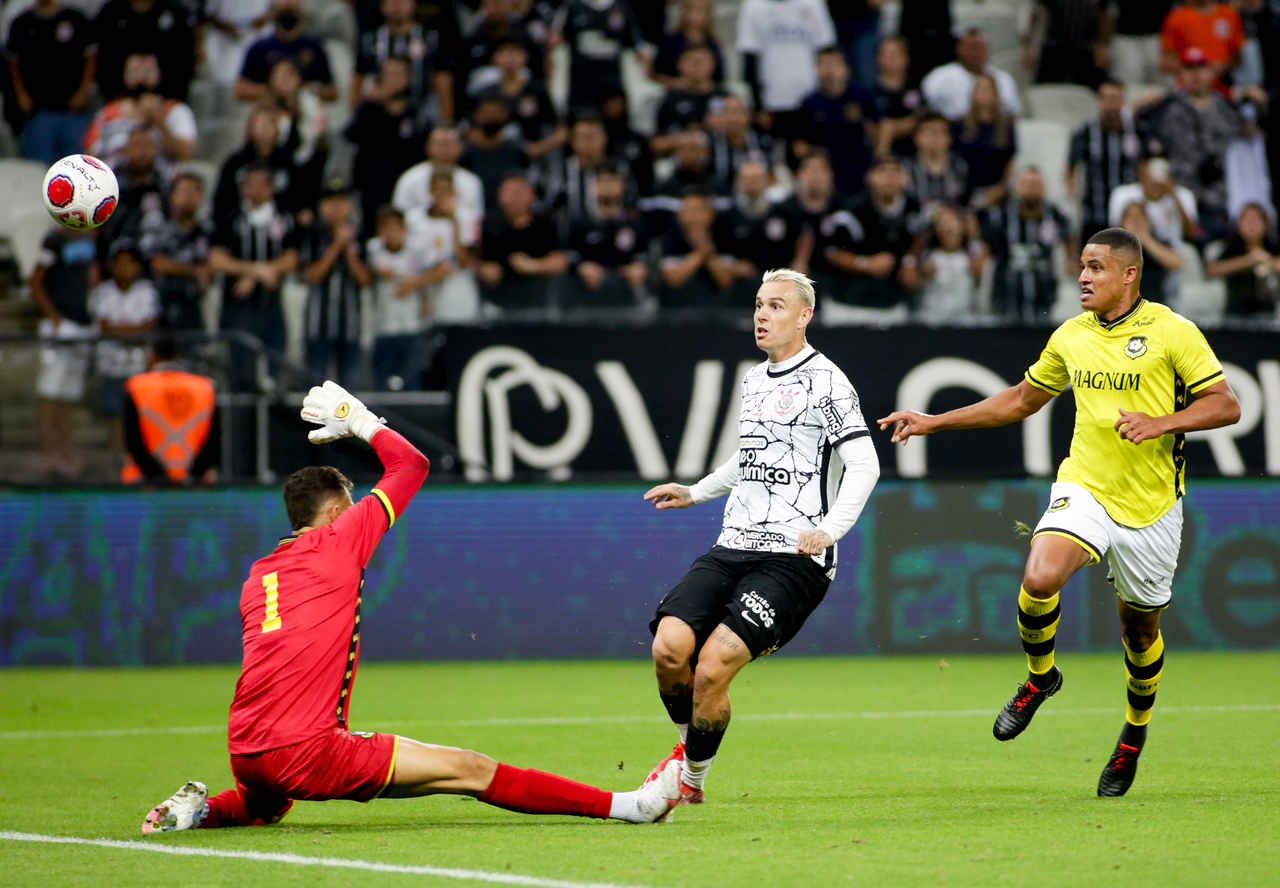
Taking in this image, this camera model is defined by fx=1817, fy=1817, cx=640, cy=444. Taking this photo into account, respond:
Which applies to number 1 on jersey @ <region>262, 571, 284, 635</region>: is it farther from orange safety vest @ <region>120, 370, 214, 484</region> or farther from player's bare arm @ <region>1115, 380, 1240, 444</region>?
orange safety vest @ <region>120, 370, 214, 484</region>

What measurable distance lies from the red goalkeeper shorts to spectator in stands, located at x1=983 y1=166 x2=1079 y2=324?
31.8 feet

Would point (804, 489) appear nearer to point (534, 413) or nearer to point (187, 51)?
point (534, 413)

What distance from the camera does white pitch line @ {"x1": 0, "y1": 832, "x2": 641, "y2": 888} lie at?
5.66m

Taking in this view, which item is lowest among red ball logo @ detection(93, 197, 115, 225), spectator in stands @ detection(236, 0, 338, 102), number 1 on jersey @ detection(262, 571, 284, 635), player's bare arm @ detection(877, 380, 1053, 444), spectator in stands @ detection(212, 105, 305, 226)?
number 1 on jersey @ detection(262, 571, 284, 635)

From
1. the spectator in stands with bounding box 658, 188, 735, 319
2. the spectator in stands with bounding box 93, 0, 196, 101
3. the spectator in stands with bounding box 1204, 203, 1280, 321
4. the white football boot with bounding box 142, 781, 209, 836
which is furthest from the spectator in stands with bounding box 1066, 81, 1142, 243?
the white football boot with bounding box 142, 781, 209, 836

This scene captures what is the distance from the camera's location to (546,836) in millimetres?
6715

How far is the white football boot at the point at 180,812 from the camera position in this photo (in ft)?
22.4

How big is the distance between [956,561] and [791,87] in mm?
6221

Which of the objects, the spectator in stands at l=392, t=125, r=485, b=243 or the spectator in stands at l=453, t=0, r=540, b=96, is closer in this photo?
the spectator in stands at l=392, t=125, r=485, b=243

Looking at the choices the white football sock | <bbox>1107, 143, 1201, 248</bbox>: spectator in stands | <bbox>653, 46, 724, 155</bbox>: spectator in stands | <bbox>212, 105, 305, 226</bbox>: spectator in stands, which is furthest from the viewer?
<bbox>653, 46, 724, 155</bbox>: spectator in stands

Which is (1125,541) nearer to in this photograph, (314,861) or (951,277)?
(314,861)

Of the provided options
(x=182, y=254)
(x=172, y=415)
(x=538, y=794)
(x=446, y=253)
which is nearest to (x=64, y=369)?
(x=172, y=415)

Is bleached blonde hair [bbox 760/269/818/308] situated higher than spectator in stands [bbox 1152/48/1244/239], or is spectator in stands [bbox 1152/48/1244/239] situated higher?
spectator in stands [bbox 1152/48/1244/239]

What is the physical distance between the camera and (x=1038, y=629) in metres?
7.79
